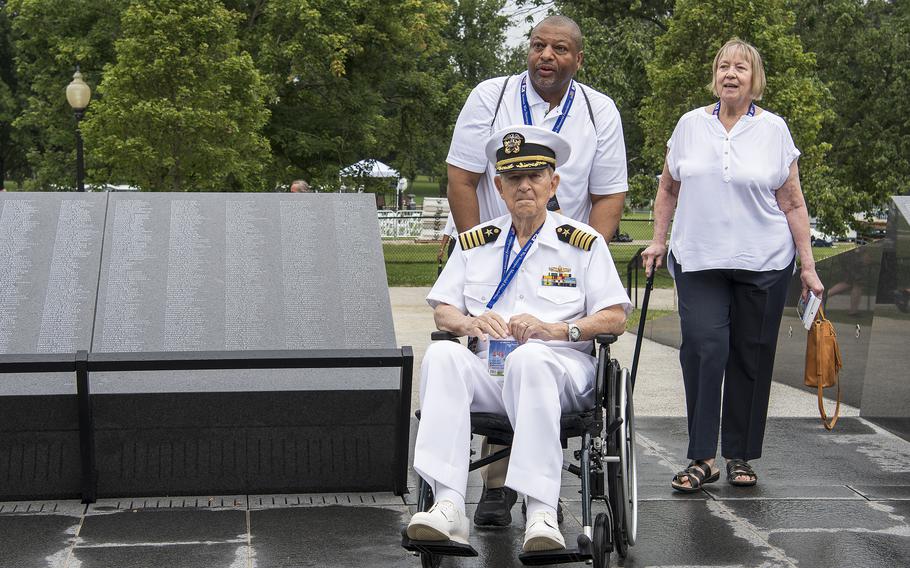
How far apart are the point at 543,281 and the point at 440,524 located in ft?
3.62

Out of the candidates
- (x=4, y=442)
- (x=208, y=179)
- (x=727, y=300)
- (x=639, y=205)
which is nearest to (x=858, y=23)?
(x=639, y=205)

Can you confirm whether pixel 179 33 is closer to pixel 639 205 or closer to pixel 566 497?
pixel 639 205

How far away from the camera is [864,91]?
26828mm

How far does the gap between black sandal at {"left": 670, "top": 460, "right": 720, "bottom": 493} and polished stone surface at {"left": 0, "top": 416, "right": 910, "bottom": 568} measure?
0.14 ft

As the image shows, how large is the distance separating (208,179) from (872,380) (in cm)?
1520

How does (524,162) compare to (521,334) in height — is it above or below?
above

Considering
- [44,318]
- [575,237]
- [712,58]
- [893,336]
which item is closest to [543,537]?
[575,237]

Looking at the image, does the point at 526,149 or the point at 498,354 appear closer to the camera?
the point at 498,354

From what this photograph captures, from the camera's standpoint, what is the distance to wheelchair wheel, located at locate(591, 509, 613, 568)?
4.11 meters

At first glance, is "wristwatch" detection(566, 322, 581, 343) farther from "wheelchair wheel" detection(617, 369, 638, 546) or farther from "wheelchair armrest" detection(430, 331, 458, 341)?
"wheelchair armrest" detection(430, 331, 458, 341)

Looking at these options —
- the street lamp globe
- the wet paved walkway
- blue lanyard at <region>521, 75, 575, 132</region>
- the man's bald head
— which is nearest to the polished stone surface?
the wet paved walkway

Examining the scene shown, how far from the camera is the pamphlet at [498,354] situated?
450 centimetres

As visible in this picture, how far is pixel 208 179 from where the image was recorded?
2122cm

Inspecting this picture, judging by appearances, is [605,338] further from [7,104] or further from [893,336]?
[7,104]
